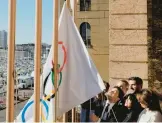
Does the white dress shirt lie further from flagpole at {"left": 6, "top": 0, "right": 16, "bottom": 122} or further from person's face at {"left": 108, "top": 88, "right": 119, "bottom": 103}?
flagpole at {"left": 6, "top": 0, "right": 16, "bottom": 122}

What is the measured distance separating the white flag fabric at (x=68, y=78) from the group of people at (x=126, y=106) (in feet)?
0.61

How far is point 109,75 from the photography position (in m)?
3.90

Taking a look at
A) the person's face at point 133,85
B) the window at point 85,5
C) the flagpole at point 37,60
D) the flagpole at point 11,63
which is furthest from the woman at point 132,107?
the window at point 85,5

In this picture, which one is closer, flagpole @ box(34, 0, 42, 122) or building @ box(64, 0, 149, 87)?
flagpole @ box(34, 0, 42, 122)

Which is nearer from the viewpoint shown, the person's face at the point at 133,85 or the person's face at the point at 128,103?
the person's face at the point at 128,103

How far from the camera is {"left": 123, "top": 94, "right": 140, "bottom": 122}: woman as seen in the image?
246 cm

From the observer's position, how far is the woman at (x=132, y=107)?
2.46 metres

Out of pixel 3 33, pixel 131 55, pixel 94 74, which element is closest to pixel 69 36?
pixel 94 74

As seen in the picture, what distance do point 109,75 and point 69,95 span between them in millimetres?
1335

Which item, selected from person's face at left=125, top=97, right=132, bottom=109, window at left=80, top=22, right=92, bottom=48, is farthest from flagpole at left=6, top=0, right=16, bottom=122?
window at left=80, top=22, right=92, bottom=48

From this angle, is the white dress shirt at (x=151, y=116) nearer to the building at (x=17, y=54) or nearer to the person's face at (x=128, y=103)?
the person's face at (x=128, y=103)

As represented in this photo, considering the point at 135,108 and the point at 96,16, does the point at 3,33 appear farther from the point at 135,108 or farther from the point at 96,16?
the point at 96,16

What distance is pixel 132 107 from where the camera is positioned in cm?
250

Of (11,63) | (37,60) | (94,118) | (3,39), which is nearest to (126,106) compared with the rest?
(94,118)
